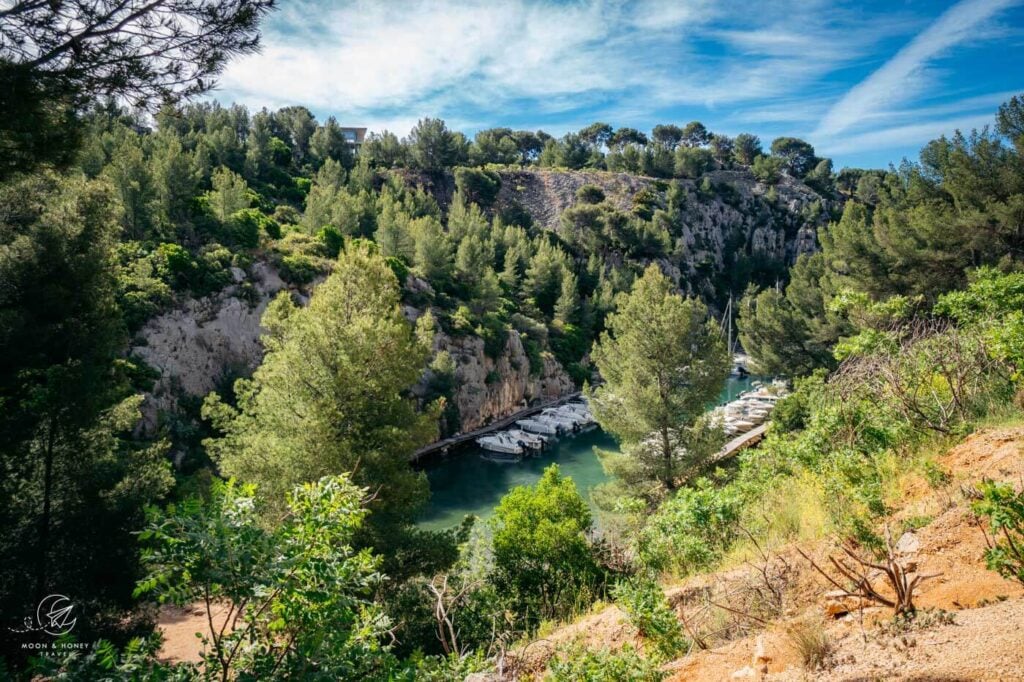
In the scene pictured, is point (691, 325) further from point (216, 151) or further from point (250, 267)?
point (216, 151)

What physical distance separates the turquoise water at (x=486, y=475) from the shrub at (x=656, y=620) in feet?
61.3

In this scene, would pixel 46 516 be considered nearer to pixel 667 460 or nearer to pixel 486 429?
pixel 667 460

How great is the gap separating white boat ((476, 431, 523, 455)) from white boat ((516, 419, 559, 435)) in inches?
115

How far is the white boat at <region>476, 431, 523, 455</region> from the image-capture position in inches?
1253

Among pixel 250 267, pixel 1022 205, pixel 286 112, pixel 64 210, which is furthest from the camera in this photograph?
pixel 286 112

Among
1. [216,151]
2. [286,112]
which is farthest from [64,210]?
[286,112]

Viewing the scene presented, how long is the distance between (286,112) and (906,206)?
73455 mm

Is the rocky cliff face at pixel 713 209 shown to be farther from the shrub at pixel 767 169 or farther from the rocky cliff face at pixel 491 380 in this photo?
the rocky cliff face at pixel 491 380

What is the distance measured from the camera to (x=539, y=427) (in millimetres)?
35594

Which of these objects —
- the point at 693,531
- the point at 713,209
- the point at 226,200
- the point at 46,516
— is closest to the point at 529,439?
the point at 226,200

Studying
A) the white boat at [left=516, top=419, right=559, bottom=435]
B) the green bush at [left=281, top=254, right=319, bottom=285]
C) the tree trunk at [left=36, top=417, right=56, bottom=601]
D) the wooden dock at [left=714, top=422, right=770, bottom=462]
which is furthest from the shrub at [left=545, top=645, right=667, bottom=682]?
the white boat at [left=516, top=419, right=559, bottom=435]

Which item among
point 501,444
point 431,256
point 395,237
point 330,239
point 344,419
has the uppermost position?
point 395,237

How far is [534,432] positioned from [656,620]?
30.2 m

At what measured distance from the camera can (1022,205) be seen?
65.5 ft
